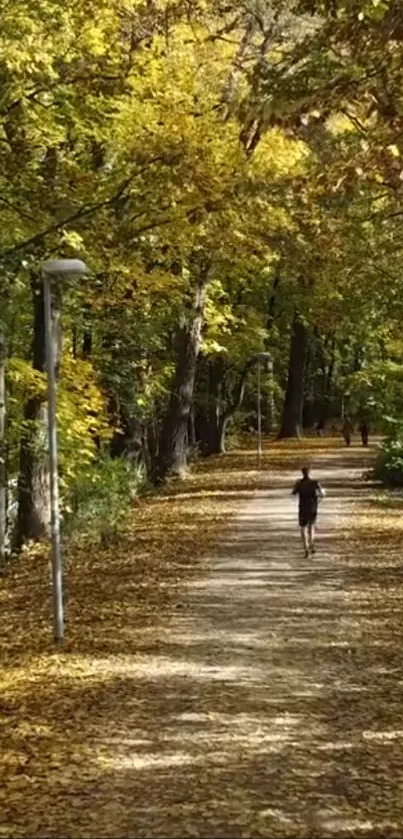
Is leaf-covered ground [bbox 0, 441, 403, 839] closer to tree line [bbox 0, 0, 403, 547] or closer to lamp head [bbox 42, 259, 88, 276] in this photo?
tree line [bbox 0, 0, 403, 547]

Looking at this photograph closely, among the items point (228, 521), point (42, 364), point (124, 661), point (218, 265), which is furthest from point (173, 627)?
point (218, 265)

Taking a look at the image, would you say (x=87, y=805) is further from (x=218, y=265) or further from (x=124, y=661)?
(x=218, y=265)

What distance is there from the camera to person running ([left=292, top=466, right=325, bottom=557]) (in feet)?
59.8

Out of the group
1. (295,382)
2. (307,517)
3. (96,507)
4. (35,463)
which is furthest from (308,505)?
(295,382)

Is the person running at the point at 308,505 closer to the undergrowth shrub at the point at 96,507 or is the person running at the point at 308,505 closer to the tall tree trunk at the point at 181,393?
the undergrowth shrub at the point at 96,507

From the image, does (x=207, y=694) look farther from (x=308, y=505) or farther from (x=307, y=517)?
(x=308, y=505)

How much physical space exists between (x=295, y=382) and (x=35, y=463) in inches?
1258

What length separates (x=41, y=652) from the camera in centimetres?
1195

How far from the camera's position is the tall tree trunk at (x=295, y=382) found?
51344 mm

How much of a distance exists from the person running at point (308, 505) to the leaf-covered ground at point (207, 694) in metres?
0.35

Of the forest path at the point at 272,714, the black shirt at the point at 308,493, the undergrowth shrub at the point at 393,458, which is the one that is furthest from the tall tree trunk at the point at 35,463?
the undergrowth shrub at the point at 393,458

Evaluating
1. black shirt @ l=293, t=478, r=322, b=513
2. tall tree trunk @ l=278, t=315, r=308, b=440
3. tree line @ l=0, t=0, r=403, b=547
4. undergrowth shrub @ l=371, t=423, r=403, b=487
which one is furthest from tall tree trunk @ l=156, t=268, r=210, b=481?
tall tree trunk @ l=278, t=315, r=308, b=440

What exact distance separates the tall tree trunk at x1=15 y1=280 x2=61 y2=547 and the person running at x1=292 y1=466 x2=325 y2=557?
451 centimetres

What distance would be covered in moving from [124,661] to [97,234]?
589 cm
